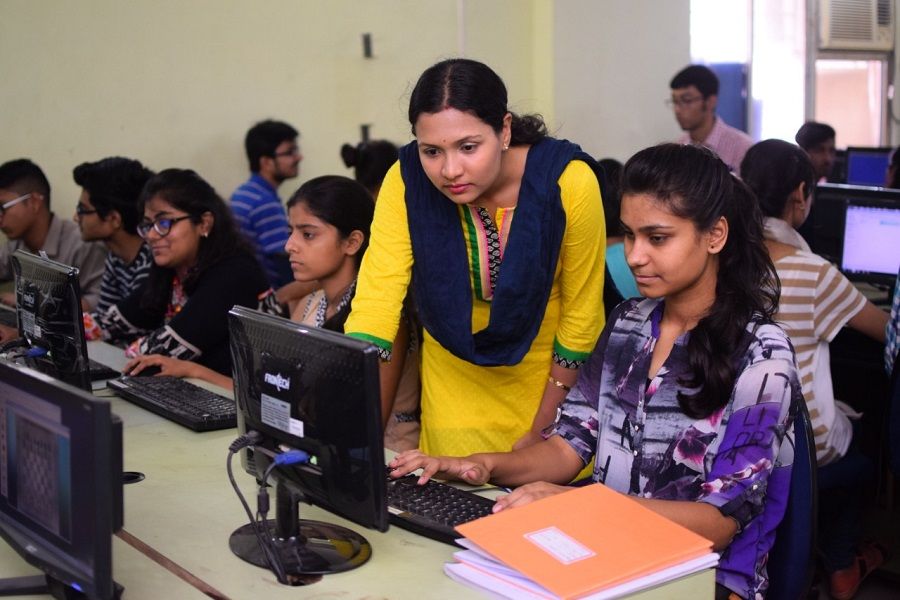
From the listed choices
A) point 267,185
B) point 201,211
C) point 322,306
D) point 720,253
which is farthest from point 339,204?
point 267,185

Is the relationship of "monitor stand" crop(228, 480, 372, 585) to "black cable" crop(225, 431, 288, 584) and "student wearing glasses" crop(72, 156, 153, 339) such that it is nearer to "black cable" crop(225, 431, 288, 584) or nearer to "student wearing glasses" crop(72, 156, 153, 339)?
"black cable" crop(225, 431, 288, 584)

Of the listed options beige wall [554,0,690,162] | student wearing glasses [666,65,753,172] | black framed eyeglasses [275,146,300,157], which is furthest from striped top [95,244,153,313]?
student wearing glasses [666,65,753,172]

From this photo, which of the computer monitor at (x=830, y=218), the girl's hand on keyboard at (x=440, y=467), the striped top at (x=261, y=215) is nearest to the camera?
the girl's hand on keyboard at (x=440, y=467)

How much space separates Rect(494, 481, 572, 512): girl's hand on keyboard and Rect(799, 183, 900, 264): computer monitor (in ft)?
8.27

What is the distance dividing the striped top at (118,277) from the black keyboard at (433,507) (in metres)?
1.97

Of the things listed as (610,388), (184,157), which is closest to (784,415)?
(610,388)

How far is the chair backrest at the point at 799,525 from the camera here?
1596mm

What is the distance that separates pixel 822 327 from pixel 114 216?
2353 millimetres

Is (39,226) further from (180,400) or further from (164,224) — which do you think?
(180,400)

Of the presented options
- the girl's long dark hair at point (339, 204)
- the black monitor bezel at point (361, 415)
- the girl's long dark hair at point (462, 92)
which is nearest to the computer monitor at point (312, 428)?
the black monitor bezel at point (361, 415)

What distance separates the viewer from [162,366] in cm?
262

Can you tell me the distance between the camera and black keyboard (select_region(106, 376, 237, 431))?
2.17 m

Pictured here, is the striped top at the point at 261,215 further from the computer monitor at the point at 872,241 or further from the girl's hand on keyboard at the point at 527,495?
the girl's hand on keyboard at the point at 527,495

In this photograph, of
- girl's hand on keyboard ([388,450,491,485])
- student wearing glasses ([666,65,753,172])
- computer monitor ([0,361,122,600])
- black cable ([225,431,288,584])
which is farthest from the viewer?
student wearing glasses ([666,65,753,172])
